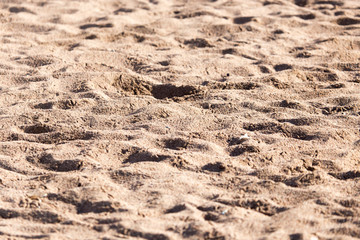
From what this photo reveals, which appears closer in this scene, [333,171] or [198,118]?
[333,171]

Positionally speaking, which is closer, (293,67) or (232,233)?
(232,233)

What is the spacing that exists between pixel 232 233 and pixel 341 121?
58.6 inches

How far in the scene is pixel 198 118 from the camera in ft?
11.1

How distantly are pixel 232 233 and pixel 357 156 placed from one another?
1086 millimetres

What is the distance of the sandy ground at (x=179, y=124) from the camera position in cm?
235

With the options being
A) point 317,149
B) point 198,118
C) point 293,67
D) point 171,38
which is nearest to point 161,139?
point 198,118

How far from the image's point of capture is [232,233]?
2.19 metres

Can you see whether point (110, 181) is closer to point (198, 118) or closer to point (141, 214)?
point (141, 214)

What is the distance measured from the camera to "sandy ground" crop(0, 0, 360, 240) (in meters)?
2.35

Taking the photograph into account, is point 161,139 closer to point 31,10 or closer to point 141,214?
point 141,214

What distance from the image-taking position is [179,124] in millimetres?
3312

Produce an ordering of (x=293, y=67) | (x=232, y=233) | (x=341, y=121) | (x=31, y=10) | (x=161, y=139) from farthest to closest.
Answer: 1. (x=31, y=10)
2. (x=293, y=67)
3. (x=341, y=121)
4. (x=161, y=139)
5. (x=232, y=233)

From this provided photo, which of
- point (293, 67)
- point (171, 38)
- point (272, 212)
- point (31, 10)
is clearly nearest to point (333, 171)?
point (272, 212)

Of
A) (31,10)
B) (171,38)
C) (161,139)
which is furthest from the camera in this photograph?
(31,10)
